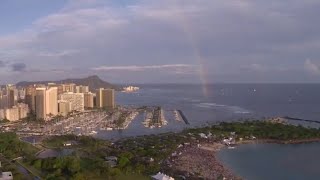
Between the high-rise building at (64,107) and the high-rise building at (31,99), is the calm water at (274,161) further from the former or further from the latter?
the high-rise building at (31,99)

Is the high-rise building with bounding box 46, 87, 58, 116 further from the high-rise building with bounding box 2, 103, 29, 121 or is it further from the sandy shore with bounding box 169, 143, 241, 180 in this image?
the sandy shore with bounding box 169, 143, 241, 180

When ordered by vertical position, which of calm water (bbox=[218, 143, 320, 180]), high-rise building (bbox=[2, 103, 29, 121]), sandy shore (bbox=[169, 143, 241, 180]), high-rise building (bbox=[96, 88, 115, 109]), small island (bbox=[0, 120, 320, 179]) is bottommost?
calm water (bbox=[218, 143, 320, 180])

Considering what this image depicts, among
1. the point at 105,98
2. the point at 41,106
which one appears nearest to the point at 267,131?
the point at 41,106

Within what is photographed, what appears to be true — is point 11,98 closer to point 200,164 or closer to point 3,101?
point 3,101

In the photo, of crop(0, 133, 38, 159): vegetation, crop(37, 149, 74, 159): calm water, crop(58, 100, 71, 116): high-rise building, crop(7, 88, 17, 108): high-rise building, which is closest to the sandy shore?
crop(37, 149, 74, 159): calm water

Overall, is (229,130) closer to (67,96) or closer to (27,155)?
(27,155)

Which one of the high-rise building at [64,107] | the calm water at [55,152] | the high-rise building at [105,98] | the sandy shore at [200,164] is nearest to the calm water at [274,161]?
the sandy shore at [200,164]
